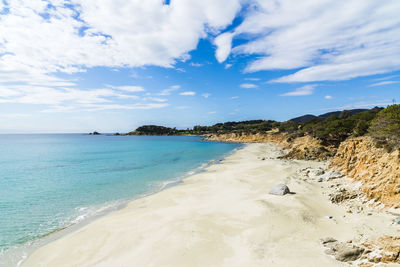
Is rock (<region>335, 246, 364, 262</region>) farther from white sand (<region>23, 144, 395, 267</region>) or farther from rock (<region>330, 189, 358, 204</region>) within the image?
rock (<region>330, 189, 358, 204</region>)

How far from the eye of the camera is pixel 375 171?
36.5 ft

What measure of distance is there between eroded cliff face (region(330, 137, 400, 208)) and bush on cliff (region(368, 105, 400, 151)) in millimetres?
492

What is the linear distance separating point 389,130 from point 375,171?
3281 millimetres

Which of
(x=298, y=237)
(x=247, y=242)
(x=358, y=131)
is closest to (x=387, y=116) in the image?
(x=358, y=131)

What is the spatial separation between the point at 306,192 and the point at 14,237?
56.3 ft

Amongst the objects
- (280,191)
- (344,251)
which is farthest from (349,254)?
(280,191)

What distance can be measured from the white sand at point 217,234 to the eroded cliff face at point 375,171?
1.69 metres

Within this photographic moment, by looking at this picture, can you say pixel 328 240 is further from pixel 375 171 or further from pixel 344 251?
pixel 375 171

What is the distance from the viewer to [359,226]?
7848mm

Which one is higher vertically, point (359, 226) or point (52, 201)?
point (359, 226)

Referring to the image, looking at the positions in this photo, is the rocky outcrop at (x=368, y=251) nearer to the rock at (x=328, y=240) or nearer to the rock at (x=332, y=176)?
the rock at (x=328, y=240)

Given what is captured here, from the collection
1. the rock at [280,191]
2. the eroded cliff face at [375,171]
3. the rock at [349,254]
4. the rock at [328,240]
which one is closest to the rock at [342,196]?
the eroded cliff face at [375,171]

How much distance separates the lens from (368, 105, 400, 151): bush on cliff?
36.7 ft

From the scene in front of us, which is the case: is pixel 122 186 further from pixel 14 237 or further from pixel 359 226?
pixel 359 226
